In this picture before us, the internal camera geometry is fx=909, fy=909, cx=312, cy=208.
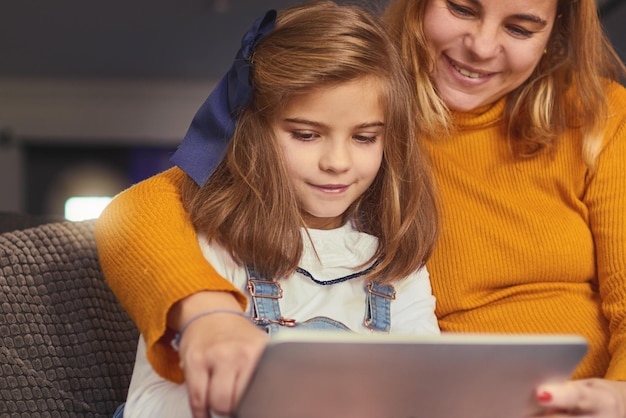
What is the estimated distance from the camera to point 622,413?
3.18 ft

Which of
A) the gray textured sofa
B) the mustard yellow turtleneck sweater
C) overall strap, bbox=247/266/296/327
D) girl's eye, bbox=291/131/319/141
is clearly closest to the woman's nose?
the mustard yellow turtleneck sweater

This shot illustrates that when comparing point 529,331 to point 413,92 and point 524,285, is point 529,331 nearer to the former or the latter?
point 524,285

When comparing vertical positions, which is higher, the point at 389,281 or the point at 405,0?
the point at 405,0

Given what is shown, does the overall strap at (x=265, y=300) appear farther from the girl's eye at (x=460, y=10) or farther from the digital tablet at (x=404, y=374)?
the girl's eye at (x=460, y=10)

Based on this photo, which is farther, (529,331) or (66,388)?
(529,331)

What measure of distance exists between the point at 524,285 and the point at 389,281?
25 centimetres

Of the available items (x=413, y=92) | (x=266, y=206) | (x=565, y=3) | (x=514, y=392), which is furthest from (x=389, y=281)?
(x=565, y=3)

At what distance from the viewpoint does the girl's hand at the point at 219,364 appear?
0.78m

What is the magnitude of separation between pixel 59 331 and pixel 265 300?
1.05ft

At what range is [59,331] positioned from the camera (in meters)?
1.29

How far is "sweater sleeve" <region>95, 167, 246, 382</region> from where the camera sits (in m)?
0.94

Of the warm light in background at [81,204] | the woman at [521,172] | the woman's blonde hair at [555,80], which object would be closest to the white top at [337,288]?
the woman at [521,172]

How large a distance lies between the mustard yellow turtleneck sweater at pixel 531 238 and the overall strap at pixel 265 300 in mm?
A: 329

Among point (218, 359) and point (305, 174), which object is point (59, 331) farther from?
point (218, 359)
